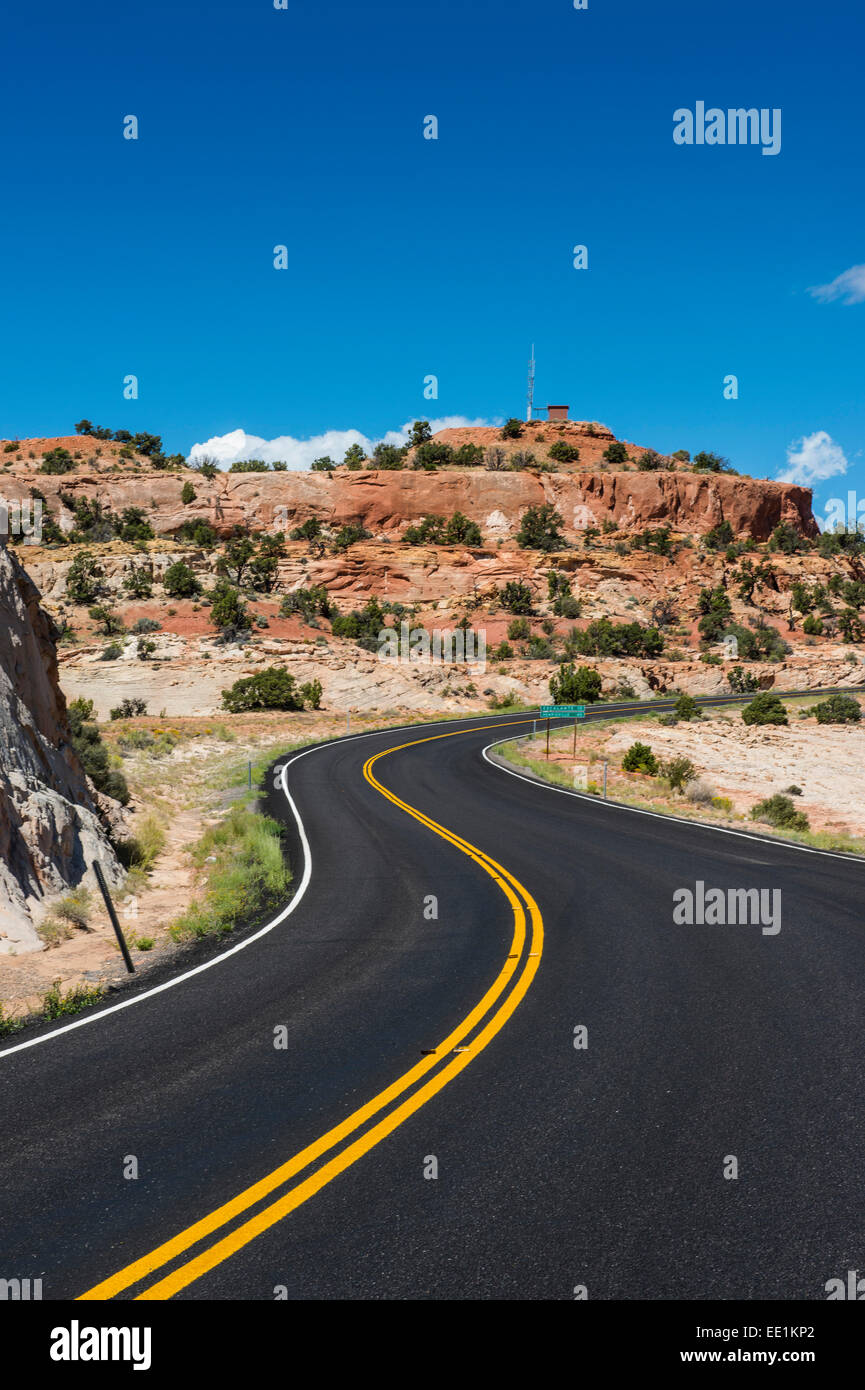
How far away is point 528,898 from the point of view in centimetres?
1185

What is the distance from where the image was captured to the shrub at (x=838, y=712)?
42438 millimetres

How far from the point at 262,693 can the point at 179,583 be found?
19.9 metres

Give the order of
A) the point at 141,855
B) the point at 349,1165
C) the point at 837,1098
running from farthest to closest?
the point at 141,855, the point at 837,1098, the point at 349,1165

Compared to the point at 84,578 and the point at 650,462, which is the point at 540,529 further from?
the point at 84,578

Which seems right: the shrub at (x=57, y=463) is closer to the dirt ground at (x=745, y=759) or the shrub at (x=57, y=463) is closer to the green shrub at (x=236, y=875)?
the dirt ground at (x=745, y=759)

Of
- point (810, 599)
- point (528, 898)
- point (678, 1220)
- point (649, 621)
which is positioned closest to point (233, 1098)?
point (678, 1220)

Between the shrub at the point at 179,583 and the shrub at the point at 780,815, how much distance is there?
50084 millimetres

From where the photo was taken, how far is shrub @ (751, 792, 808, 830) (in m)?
22.1

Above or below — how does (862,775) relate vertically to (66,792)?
below

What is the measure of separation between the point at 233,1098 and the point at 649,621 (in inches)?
2802

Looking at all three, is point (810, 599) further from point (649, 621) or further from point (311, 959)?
point (311, 959)

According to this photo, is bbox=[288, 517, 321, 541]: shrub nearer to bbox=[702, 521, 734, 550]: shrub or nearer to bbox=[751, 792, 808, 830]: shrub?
bbox=[702, 521, 734, 550]: shrub

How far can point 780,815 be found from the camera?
22891 mm

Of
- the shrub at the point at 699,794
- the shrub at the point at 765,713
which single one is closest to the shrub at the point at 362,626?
the shrub at the point at 765,713
